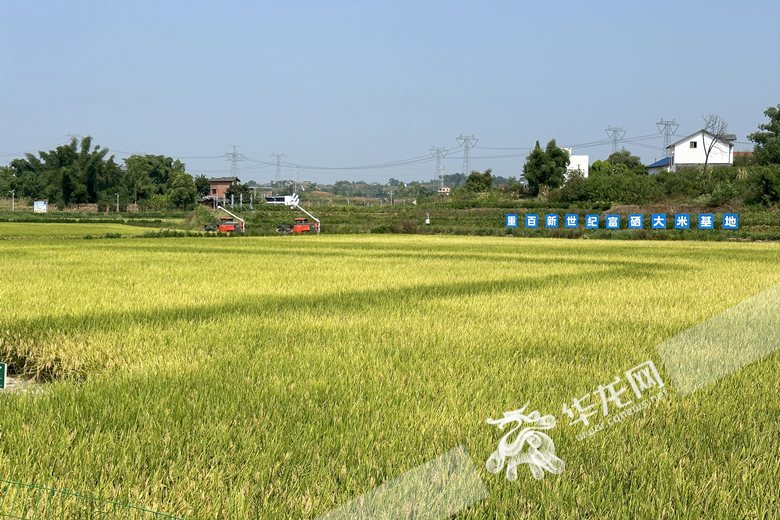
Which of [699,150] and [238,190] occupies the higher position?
[699,150]

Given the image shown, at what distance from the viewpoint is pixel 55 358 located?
4637 millimetres

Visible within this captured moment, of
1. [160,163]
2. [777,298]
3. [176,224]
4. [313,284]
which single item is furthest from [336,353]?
[160,163]

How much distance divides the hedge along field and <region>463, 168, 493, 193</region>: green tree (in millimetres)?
71216

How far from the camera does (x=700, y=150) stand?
235ft

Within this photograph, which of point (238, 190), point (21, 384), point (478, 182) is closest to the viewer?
point (21, 384)

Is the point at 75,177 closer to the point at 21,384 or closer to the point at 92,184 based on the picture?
the point at 92,184

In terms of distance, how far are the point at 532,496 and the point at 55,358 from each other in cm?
366

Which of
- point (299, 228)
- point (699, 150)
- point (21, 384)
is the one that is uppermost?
point (699, 150)

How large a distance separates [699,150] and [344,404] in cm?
7717

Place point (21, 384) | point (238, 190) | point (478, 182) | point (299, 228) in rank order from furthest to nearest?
1. point (478, 182)
2. point (238, 190)
3. point (299, 228)
4. point (21, 384)

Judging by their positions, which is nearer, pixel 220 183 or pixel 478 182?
pixel 478 182

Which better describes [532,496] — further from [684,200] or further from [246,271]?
[684,200]

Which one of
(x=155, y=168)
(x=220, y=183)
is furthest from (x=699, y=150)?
(x=155, y=168)

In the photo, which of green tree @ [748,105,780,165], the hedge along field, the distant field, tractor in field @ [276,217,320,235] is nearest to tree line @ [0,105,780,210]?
green tree @ [748,105,780,165]
